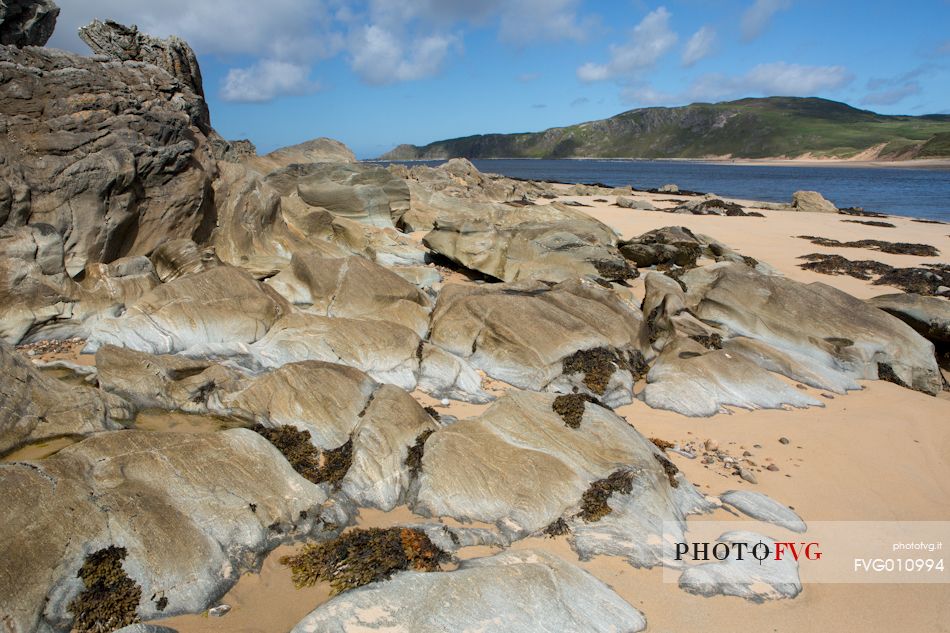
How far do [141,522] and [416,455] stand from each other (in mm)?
3422

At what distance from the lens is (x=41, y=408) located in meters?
7.05

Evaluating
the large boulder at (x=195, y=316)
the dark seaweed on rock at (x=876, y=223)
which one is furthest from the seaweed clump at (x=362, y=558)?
the dark seaweed on rock at (x=876, y=223)

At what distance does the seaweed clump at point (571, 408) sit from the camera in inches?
337

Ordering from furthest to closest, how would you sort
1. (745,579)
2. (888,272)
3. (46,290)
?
(888,272) < (46,290) < (745,579)

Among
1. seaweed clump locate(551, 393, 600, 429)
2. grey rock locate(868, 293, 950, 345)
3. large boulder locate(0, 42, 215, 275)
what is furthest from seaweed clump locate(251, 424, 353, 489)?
grey rock locate(868, 293, 950, 345)

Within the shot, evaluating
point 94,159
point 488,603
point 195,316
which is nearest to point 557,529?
point 488,603

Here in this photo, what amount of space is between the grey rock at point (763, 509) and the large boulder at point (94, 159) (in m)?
14.0

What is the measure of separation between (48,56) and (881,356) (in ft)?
71.5

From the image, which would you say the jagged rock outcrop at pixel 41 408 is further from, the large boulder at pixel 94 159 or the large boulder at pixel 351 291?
the large boulder at pixel 94 159

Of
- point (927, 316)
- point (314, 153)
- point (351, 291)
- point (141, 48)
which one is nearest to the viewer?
point (351, 291)

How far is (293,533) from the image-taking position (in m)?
6.88

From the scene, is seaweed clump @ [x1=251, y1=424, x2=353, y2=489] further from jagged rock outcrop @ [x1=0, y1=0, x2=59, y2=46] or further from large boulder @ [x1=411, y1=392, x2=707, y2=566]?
jagged rock outcrop @ [x1=0, y1=0, x2=59, y2=46]

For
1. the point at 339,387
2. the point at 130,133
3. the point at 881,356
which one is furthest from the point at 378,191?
the point at 881,356

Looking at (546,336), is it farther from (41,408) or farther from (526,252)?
(41,408)
